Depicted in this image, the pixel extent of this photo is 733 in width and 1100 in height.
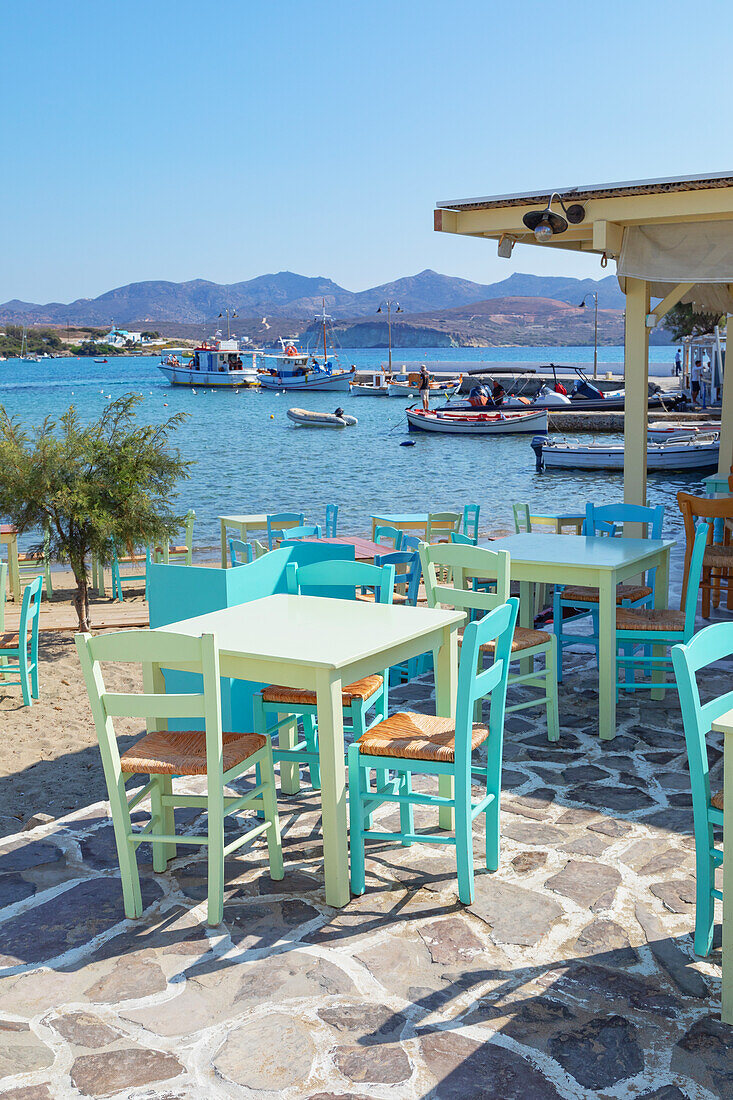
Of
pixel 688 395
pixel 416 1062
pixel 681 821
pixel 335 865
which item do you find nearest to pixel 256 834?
pixel 335 865

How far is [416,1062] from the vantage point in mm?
2434

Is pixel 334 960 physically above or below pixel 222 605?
below

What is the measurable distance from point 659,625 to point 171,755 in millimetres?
2743

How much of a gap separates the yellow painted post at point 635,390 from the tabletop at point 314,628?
154 inches

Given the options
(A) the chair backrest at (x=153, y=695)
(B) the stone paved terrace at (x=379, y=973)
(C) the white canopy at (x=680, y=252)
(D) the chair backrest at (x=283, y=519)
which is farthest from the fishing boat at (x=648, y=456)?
(A) the chair backrest at (x=153, y=695)

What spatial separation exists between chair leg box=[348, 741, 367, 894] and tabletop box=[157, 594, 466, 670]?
1.15 feet

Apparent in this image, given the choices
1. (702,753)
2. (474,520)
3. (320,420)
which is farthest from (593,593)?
(320,420)

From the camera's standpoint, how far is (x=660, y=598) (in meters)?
5.71

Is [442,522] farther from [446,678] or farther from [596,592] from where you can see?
[446,678]

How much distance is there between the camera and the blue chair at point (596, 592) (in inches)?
215

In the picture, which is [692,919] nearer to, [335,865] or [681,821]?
[681,821]

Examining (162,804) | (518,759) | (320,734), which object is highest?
(320,734)

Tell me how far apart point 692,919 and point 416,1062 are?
3.73ft

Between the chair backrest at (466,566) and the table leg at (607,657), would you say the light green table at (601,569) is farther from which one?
the chair backrest at (466,566)
